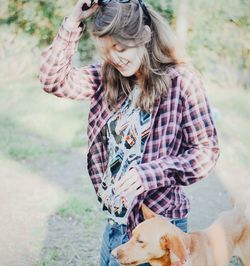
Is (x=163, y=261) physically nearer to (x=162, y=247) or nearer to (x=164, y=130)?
(x=162, y=247)

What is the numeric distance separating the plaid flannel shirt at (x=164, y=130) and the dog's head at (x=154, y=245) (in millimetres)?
50

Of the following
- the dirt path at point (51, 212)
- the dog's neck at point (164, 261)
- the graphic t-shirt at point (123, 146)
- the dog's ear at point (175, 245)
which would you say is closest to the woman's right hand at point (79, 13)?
the graphic t-shirt at point (123, 146)

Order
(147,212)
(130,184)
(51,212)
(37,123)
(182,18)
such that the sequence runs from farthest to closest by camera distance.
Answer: (182,18), (37,123), (51,212), (147,212), (130,184)

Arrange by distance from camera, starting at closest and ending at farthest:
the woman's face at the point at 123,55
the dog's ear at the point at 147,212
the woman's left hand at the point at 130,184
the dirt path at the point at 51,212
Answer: the woman's left hand at the point at 130,184
the woman's face at the point at 123,55
the dog's ear at the point at 147,212
the dirt path at the point at 51,212

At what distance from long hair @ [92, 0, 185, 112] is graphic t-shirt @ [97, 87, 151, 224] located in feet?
0.22

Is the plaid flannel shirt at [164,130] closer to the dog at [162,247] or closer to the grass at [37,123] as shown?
the dog at [162,247]

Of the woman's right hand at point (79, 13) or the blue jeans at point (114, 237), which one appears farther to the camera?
the blue jeans at point (114, 237)

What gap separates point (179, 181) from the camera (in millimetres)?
1898

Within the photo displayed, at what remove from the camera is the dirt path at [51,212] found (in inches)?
155

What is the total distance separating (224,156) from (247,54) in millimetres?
5107

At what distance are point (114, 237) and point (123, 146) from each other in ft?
1.45

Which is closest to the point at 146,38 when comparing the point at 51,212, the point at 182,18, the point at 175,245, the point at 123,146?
the point at 123,146

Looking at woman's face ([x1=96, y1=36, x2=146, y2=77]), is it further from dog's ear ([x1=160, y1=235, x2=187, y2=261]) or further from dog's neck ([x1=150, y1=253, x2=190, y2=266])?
dog's neck ([x1=150, y1=253, x2=190, y2=266])

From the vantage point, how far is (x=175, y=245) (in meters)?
2.12
